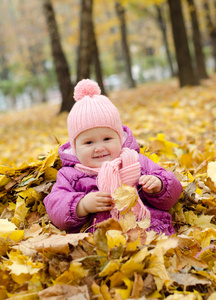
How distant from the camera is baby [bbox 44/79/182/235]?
1828 millimetres

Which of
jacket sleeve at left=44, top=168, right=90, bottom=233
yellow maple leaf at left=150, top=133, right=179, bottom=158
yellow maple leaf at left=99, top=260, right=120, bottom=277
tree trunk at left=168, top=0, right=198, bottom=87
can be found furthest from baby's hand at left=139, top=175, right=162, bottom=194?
tree trunk at left=168, top=0, right=198, bottom=87

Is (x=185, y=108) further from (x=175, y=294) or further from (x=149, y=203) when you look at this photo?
(x=175, y=294)

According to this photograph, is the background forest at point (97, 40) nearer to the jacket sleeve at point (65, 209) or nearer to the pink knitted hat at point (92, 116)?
the pink knitted hat at point (92, 116)

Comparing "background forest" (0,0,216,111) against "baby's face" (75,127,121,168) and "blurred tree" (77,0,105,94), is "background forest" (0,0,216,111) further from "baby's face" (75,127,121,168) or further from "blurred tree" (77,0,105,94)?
"baby's face" (75,127,121,168)

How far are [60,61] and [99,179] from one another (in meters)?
8.46

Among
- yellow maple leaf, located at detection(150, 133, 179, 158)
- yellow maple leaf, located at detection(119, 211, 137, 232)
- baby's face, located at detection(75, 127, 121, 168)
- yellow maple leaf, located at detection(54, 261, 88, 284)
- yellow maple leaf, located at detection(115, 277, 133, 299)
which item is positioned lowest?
yellow maple leaf, located at detection(150, 133, 179, 158)

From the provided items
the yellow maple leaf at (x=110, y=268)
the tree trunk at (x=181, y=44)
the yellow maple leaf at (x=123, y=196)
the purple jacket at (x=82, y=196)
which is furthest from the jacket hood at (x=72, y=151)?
the tree trunk at (x=181, y=44)

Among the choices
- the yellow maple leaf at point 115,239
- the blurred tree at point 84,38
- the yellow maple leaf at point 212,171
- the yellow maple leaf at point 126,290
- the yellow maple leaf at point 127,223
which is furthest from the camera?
the blurred tree at point 84,38

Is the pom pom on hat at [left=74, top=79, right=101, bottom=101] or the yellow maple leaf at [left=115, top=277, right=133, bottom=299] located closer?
the yellow maple leaf at [left=115, top=277, right=133, bottom=299]

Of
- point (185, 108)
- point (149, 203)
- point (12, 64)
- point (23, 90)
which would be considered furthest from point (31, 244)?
point (12, 64)

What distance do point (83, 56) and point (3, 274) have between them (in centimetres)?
767

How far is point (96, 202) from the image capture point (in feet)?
5.79

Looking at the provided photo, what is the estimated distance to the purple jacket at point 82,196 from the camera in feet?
6.03

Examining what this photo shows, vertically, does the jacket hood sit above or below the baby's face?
below
